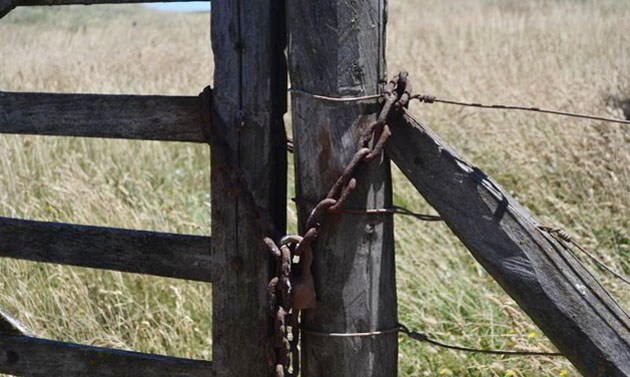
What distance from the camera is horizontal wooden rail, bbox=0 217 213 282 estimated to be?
91.7 inches

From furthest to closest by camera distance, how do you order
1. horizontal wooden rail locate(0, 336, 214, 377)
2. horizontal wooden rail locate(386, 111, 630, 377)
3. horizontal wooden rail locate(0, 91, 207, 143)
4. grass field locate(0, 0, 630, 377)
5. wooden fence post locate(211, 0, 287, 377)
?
grass field locate(0, 0, 630, 377), horizontal wooden rail locate(0, 336, 214, 377), horizontal wooden rail locate(0, 91, 207, 143), wooden fence post locate(211, 0, 287, 377), horizontal wooden rail locate(386, 111, 630, 377)

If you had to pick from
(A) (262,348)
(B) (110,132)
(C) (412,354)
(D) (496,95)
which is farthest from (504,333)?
(D) (496,95)

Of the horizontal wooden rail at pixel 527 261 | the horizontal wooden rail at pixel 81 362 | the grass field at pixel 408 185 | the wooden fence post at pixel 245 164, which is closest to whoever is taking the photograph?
the horizontal wooden rail at pixel 527 261

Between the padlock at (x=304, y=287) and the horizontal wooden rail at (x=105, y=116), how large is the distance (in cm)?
42

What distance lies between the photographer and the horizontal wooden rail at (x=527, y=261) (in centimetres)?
189

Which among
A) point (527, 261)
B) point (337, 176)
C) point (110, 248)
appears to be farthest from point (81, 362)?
point (527, 261)

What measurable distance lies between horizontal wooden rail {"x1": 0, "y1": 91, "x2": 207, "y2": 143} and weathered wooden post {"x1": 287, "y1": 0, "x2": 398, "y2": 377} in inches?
12.9

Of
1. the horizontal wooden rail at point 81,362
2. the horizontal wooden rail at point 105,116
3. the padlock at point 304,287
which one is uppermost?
the horizontal wooden rail at point 105,116

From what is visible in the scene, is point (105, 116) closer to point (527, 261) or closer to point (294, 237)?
point (294, 237)

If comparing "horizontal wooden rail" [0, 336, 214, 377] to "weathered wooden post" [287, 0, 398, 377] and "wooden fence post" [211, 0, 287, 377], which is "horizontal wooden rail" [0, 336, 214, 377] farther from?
"weathered wooden post" [287, 0, 398, 377]

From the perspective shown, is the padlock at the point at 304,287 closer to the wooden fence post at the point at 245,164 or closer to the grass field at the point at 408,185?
the wooden fence post at the point at 245,164

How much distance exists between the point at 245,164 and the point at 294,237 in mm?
240

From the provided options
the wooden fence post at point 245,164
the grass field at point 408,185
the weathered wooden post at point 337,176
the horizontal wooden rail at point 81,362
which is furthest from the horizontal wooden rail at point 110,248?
the grass field at point 408,185

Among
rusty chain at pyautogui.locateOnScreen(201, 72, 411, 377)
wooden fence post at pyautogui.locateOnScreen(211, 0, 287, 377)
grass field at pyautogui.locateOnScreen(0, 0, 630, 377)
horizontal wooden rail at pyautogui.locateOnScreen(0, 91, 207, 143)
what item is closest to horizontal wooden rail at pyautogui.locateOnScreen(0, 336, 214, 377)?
Result: wooden fence post at pyautogui.locateOnScreen(211, 0, 287, 377)
